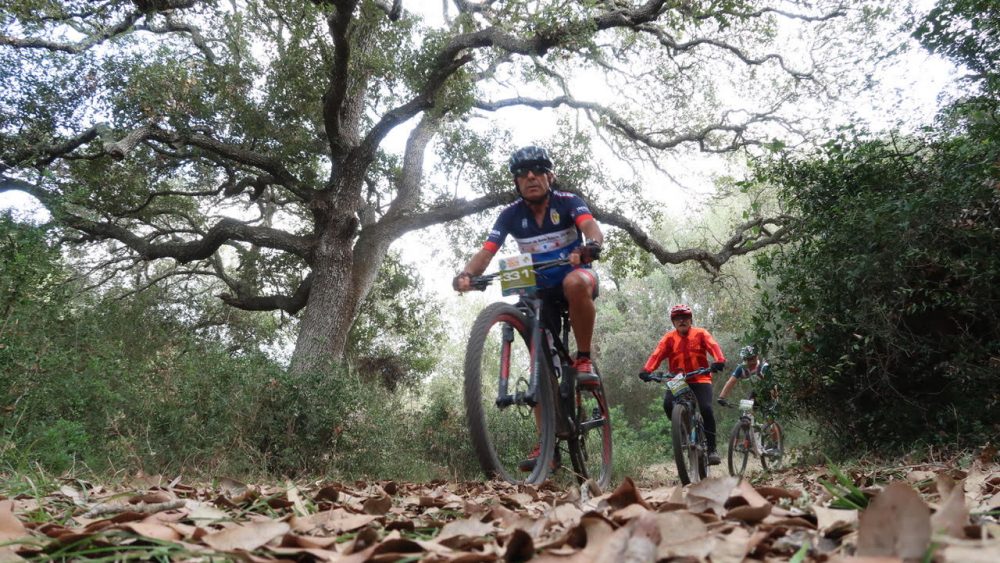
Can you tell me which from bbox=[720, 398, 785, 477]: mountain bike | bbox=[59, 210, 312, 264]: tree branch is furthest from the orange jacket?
bbox=[59, 210, 312, 264]: tree branch

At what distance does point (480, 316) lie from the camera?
149 inches

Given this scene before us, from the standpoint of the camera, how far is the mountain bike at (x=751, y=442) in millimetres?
9328

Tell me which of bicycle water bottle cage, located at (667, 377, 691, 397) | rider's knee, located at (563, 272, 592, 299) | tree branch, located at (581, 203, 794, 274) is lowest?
bicycle water bottle cage, located at (667, 377, 691, 397)

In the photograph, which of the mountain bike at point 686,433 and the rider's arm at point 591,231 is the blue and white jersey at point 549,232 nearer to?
the rider's arm at point 591,231

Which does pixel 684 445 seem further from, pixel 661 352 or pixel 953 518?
pixel 953 518

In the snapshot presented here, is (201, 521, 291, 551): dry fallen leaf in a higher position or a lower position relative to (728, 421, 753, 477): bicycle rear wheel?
higher

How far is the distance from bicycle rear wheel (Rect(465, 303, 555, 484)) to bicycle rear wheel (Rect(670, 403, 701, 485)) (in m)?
2.45

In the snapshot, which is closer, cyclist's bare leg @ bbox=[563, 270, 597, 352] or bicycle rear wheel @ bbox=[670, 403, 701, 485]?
cyclist's bare leg @ bbox=[563, 270, 597, 352]

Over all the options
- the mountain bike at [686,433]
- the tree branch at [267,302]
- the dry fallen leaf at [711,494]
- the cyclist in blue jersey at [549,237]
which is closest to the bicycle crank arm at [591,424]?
the cyclist in blue jersey at [549,237]

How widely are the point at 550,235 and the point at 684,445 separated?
3262 mm

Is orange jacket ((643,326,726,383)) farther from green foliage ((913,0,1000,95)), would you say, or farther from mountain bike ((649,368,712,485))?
green foliage ((913,0,1000,95))

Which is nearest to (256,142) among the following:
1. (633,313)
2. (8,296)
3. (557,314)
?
(8,296)

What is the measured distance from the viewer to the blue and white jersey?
4395 millimetres

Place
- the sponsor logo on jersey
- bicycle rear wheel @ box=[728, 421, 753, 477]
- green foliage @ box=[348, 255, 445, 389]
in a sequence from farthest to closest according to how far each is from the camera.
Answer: green foliage @ box=[348, 255, 445, 389], bicycle rear wheel @ box=[728, 421, 753, 477], the sponsor logo on jersey
